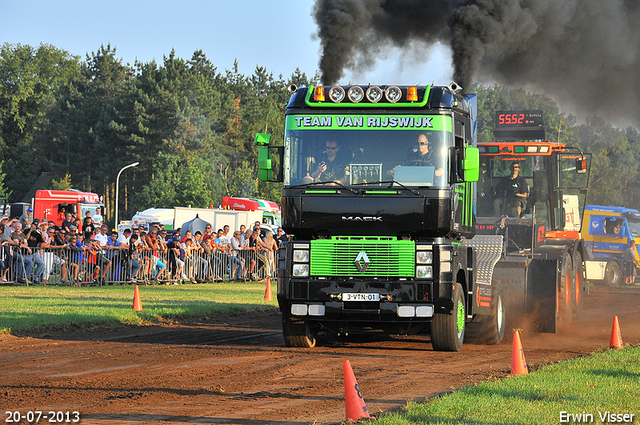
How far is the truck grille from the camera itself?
1123 centimetres

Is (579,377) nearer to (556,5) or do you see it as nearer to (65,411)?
(65,411)

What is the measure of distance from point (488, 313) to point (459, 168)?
2973mm

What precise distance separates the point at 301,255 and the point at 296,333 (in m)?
1.49

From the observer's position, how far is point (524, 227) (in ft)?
52.9

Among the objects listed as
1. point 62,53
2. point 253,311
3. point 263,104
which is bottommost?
point 253,311

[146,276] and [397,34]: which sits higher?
[397,34]

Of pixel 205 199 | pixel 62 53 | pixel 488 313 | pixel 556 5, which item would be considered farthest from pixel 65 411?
pixel 62 53

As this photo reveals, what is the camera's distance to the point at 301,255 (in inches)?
→ 448

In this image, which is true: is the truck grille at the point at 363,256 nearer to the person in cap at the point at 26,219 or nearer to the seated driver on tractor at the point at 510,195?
the seated driver on tractor at the point at 510,195

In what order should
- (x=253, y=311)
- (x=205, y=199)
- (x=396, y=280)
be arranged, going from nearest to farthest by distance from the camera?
(x=396, y=280), (x=253, y=311), (x=205, y=199)

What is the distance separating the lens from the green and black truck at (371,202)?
11133 millimetres

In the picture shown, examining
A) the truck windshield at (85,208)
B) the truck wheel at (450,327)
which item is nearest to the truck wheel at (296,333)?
the truck wheel at (450,327)

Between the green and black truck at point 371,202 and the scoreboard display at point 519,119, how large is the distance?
9673mm

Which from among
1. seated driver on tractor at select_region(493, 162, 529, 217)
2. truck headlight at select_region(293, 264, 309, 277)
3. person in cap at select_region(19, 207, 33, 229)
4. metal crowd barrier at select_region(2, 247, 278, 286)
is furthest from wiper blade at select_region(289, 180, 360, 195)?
person in cap at select_region(19, 207, 33, 229)
